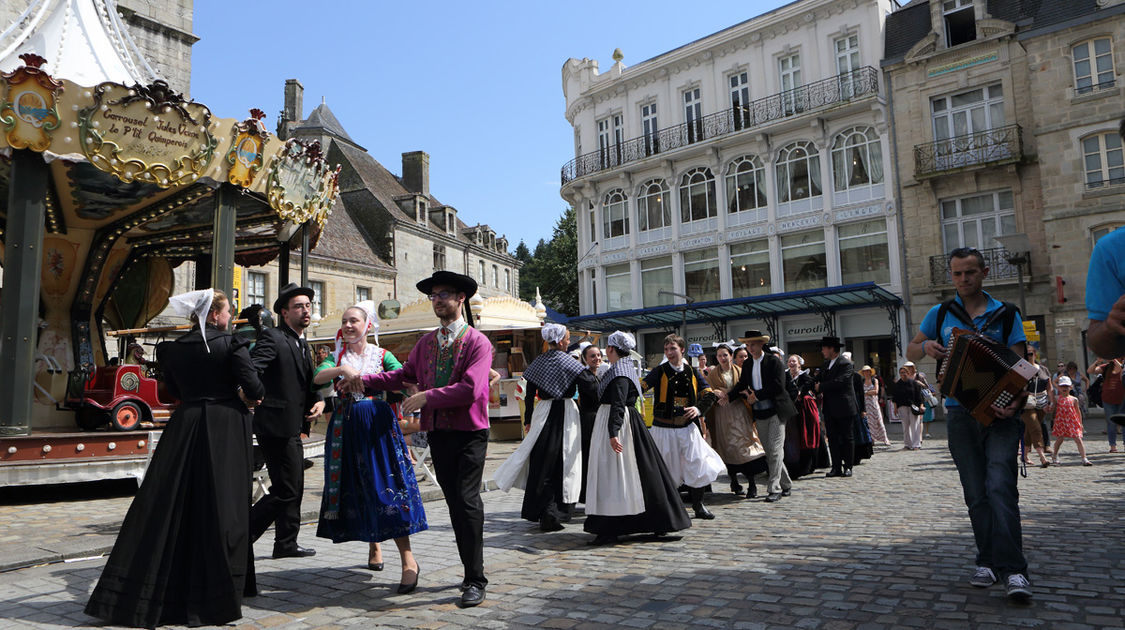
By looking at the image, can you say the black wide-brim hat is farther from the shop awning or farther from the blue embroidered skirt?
the shop awning

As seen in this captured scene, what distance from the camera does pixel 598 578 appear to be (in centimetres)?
501

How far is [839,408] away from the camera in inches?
417

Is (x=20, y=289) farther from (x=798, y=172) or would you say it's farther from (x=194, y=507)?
(x=798, y=172)

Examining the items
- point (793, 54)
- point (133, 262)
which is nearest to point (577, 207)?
point (793, 54)

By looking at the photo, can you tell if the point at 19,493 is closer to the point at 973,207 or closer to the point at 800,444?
the point at 800,444

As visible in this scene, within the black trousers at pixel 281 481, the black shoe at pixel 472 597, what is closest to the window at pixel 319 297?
the black trousers at pixel 281 481

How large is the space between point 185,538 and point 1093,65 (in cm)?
2783

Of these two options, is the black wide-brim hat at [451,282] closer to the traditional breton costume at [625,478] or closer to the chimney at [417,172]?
the traditional breton costume at [625,478]

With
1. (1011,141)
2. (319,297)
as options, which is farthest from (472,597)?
(319,297)

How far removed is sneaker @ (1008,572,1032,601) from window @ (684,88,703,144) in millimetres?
29060

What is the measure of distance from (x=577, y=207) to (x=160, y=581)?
32.8 m

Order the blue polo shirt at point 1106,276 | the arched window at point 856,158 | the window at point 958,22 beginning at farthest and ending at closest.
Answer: the arched window at point 856,158, the window at point 958,22, the blue polo shirt at point 1106,276

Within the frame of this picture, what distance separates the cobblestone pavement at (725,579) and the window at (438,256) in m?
33.4

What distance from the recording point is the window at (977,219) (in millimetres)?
24719
